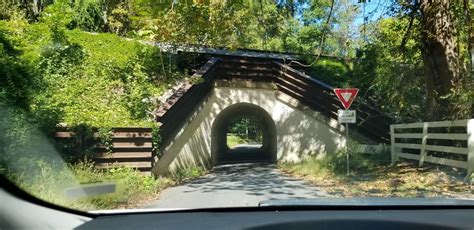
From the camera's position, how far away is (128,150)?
516 inches

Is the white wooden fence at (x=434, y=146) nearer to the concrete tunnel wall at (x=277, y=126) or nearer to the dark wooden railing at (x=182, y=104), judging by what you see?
the concrete tunnel wall at (x=277, y=126)

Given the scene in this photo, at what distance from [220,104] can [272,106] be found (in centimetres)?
249

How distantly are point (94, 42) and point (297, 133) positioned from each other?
8.94 meters

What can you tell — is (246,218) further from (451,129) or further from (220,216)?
(451,129)

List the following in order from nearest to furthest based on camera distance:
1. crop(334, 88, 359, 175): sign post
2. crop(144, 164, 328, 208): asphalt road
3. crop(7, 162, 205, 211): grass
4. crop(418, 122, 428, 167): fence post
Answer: crop(7, 162, 205, 211): grass, crop(144, 164, 328, 208): asphalt road, crop(418, 122, 428, 167): fence post, crop(334, 88, 359, 175): sign post

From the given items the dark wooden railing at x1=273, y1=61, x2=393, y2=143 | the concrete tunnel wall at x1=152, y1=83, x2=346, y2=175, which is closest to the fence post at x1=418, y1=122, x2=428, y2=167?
the dark wooden railing at x1=273, y1=61, x2=393, y2=143

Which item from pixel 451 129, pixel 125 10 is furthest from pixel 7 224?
pixel 125 10

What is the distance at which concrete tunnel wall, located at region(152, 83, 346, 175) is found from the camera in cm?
1992

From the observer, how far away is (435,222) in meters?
2.62

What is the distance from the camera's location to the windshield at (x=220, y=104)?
34.3 feet

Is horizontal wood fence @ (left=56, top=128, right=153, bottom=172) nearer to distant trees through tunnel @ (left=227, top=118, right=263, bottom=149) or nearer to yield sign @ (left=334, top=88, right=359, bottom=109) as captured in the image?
yield sign @ (left=334, top=88, right=359, bottom=109)

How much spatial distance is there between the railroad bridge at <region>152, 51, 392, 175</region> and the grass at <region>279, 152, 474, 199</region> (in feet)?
10.5

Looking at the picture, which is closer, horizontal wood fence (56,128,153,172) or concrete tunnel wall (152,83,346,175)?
horizontal wood fence (56,128,153,172)

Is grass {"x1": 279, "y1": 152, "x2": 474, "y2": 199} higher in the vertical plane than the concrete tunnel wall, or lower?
lower
